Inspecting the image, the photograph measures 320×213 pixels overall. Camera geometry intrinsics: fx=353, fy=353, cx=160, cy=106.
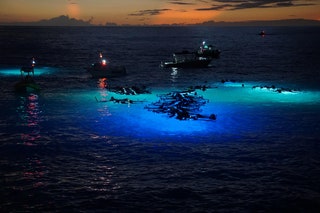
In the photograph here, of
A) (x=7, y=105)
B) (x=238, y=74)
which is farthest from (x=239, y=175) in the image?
(x=238, y=74)

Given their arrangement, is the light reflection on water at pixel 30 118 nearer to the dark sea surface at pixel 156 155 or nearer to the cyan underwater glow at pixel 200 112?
the dark sea surface at pixel 156 155

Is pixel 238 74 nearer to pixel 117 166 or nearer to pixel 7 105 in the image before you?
pixel 7 105

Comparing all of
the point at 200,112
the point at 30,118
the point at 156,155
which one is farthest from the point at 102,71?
the point at 156,155

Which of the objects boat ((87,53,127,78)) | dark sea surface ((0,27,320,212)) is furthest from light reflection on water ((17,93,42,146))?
boat ((87,53,127,78))

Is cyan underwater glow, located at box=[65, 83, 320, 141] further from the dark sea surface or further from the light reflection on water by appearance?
the light reflection on water

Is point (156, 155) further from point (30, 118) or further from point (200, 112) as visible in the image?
point (30, 118)

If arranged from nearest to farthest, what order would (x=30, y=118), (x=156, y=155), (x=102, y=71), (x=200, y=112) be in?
(x=156, y=155) < (x=30, y=118) < (x=200, y=112) < (x=102, y=71)

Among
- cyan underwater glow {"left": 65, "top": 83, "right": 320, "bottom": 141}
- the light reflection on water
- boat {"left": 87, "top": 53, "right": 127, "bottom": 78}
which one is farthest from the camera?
boat {"left": 87, "top": 53, "right": 127, "bottom": 78}

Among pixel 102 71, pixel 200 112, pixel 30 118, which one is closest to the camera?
pixel 30 118
